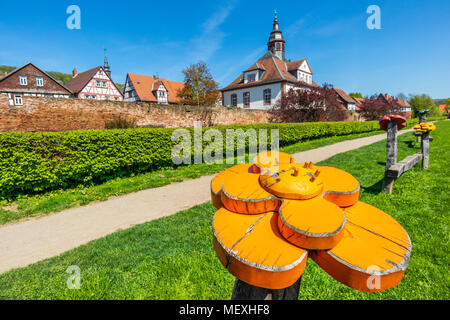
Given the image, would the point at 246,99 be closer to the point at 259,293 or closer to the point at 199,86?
the point at 199,86

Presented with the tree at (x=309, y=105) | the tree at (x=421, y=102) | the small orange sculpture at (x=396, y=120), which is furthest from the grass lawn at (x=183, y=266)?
the tree at (x=421, y=102)

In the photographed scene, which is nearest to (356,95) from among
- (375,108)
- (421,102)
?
(421,102)

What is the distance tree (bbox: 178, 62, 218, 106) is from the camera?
2898cm

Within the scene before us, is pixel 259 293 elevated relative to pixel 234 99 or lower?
lower

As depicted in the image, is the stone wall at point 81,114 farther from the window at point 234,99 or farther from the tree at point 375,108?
the tree at point 375,108

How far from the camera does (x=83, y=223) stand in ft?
15.8

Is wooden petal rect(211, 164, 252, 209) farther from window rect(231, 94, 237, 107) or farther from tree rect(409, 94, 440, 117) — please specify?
tree rect(409, 94, 440, 117)

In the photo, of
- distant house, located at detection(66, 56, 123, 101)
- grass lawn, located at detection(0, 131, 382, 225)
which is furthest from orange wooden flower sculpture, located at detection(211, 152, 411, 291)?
distant house, located at detection(66, 56, 123, 101)

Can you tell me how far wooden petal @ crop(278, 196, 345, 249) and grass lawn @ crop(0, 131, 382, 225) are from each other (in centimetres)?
658

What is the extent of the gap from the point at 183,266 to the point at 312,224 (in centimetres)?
249

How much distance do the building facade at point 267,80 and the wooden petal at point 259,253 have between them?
2974cm

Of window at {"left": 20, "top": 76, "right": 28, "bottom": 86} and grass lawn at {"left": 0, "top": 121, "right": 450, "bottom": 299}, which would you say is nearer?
grass lawn at {"left": 0, "top": 121, "right": 450, "bottom": 299}
